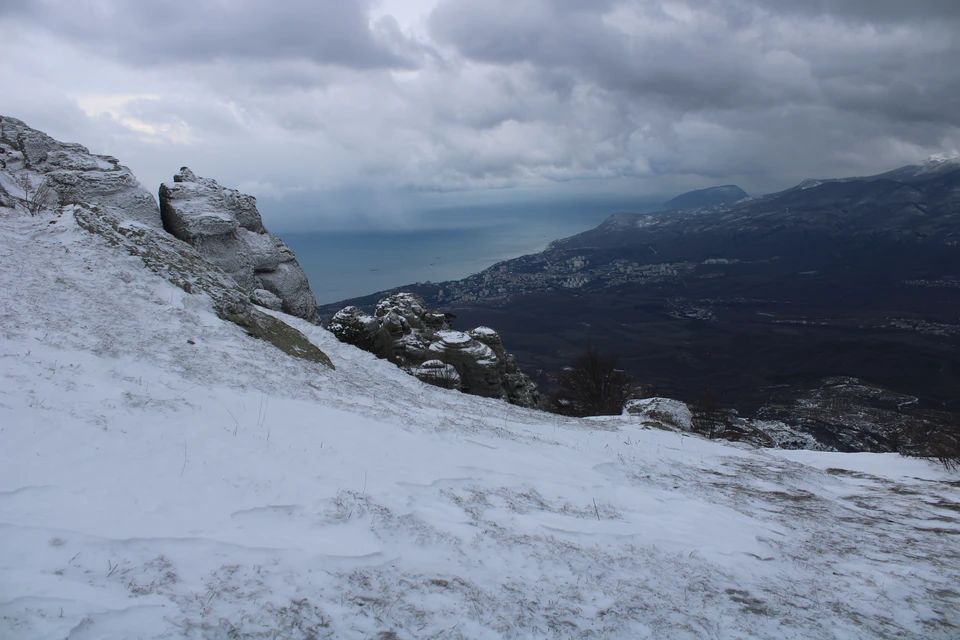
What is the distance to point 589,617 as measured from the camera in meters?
6.04

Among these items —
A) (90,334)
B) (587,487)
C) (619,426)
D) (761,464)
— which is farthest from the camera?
(619,426)

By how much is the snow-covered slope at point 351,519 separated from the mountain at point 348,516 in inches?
1.6

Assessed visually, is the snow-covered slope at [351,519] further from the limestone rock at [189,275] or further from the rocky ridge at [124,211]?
the rocky ridge at [124,211]

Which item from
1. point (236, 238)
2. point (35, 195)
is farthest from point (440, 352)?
point (35, 195)

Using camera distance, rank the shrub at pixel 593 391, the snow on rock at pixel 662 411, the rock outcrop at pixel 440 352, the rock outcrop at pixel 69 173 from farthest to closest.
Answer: the shrub at pixel 593 391 → the rock outcrop at pixel 440 352 → the snow on rock at pixel 662 411 → the rock outcrop at pixel 69 173

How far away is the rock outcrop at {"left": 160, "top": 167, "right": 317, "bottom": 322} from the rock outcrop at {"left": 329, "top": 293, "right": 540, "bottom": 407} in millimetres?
3605

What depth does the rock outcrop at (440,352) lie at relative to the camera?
31.5 metres

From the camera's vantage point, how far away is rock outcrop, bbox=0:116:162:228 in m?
24.0

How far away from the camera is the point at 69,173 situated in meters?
24.7

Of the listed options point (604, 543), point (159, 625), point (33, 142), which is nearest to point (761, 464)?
point (604, 543)

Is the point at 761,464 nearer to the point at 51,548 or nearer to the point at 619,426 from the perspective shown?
the point at 619,426

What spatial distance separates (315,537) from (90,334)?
369 inches

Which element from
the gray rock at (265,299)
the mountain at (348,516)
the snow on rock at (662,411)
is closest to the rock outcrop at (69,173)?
the gray rock at (265,299)

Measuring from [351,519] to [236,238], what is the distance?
26.2 metres
